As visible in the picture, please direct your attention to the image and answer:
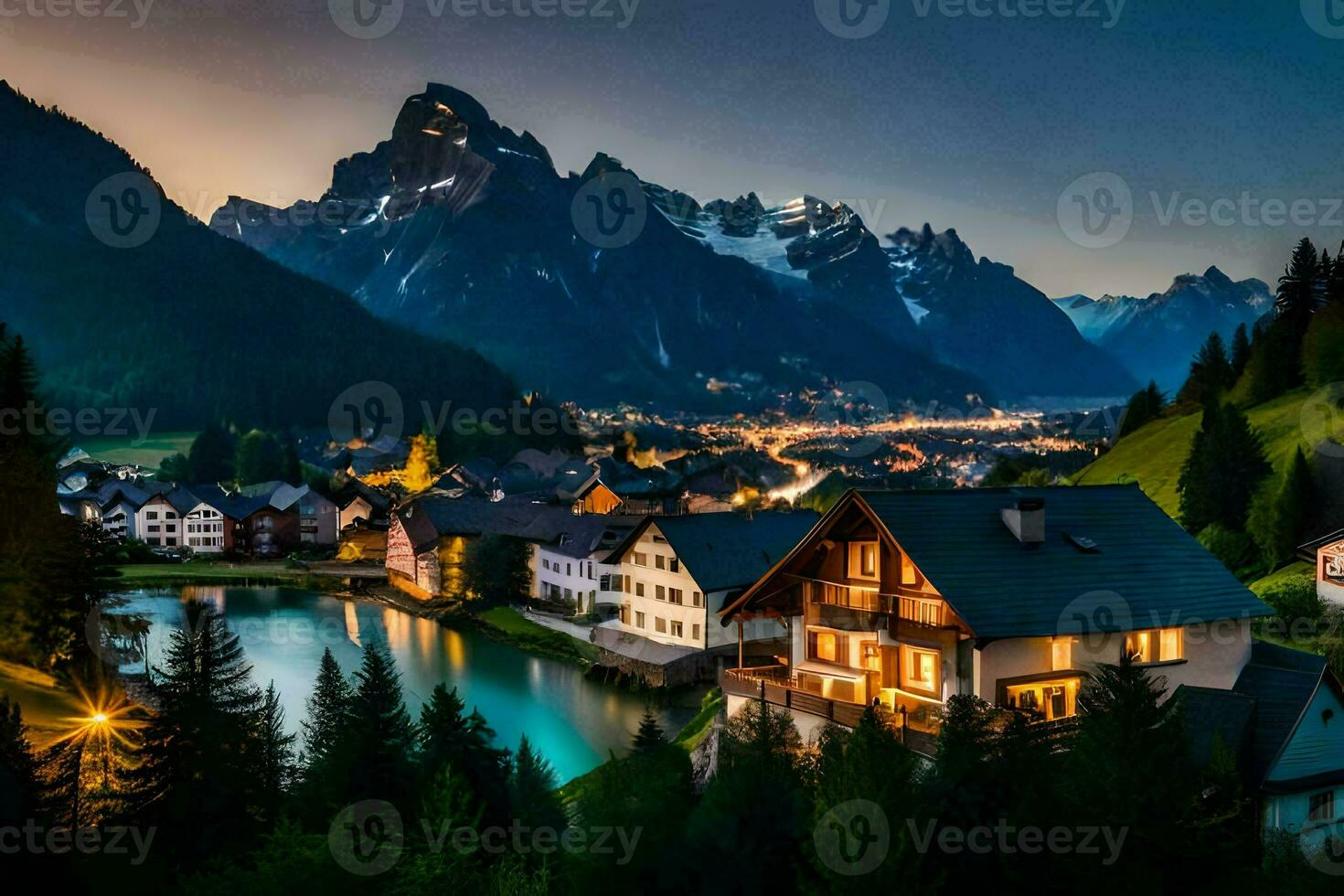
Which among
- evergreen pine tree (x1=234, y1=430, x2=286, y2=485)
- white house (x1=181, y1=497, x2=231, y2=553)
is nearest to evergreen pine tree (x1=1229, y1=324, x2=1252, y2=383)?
white house (x1=181, y1=497, x2=231, y2=553)

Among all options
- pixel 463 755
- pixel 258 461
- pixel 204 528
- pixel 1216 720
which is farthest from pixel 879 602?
Result: pixel 258 461

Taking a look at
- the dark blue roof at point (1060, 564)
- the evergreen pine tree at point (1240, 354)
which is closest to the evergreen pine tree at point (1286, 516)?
the dark blue roof at point (1060, 564)

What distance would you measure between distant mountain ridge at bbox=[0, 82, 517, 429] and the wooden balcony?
445 feet

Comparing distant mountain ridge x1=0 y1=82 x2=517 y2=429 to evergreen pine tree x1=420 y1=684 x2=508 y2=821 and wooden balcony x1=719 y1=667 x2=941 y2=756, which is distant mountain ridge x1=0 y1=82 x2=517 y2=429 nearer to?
wooden balcony x1=719 y1=667 x2=941 y2=756

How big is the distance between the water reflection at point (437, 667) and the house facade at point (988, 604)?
13.1 m

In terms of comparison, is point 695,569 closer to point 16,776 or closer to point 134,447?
point 16,776

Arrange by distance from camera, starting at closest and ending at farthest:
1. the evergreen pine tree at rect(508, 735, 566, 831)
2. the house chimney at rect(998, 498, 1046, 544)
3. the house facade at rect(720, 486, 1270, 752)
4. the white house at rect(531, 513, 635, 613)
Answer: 1. the evergreen pine tree at rect(508, 735, 566, 831)
2. the house facade at rect(720, 486, 1270, 752)
3. the house chimney at rect(998, 498, 1046, 544)
4. the white house at rect(531, 513, 635, 613)

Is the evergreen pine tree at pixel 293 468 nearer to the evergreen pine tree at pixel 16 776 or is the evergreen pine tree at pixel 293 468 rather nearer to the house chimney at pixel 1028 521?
the evergreen pine tree at pixel 16 776

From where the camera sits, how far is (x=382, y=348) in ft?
583

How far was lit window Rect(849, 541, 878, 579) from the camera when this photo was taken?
24.2 m

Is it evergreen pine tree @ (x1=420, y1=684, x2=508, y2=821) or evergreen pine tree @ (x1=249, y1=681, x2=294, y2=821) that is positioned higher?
evergreen pine tree @ (x1=420, y1=684, x2=508, y2=821)

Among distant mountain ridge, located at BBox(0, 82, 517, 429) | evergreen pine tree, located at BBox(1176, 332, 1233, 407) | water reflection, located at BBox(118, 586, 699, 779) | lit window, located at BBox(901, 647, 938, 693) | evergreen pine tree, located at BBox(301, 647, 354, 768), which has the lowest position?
water reflection, located at BBox(118, 586, 699, 779)

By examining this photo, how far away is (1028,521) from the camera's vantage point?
77.3ft

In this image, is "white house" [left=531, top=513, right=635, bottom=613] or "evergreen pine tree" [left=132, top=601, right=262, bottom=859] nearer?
"evergreen pine tree" [left=132, top=601, right=262, bottom=859]
